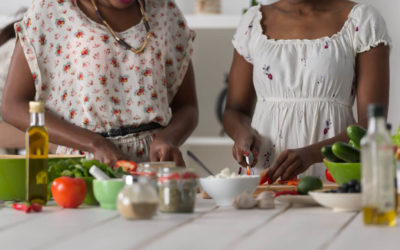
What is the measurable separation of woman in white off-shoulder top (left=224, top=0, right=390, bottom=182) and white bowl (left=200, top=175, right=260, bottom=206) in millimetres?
670

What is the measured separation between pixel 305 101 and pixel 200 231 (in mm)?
1317

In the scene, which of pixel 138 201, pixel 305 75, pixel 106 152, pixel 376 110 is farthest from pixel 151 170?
pixel 305 75

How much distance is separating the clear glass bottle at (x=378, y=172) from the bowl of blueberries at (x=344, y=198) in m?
0.20

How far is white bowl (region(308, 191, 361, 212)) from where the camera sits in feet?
5.22

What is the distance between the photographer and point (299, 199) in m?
1.73

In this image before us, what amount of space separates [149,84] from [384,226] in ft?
4.05

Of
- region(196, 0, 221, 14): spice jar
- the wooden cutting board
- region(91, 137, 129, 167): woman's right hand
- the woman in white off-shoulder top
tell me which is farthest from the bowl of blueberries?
region(196, 0, 221, 14): spice jar

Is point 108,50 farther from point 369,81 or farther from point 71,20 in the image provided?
point 369,81

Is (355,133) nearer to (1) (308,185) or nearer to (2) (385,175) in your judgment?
(1) (308,185)

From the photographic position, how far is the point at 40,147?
68.6 inches

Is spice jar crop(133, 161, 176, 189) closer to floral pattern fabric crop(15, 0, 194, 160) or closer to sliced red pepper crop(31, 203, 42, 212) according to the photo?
sliced red pepper crop(31, 203, 42, 212)

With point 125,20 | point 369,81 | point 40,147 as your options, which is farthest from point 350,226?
point 125,20

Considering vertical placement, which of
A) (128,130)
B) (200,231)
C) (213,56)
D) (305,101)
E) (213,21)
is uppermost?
(213,21)

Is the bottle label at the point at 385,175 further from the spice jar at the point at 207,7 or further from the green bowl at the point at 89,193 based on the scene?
the spice jar at the point at 207,7
